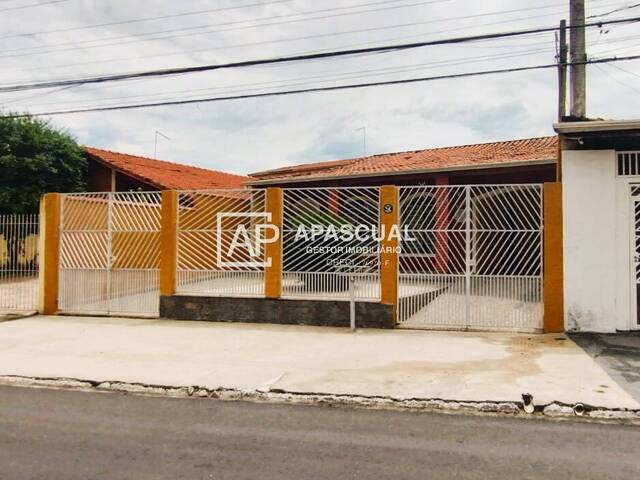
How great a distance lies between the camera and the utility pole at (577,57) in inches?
400

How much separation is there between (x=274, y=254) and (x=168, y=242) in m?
2.08

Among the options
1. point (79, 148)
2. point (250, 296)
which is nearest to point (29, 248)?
point (250, 296)

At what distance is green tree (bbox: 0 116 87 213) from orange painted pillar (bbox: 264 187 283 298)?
9.80 metres

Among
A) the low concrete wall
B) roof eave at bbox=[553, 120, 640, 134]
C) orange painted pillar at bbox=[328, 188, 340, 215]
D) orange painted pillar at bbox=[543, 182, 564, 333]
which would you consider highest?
roof eave at bbox=[553, 120, 640, 134]

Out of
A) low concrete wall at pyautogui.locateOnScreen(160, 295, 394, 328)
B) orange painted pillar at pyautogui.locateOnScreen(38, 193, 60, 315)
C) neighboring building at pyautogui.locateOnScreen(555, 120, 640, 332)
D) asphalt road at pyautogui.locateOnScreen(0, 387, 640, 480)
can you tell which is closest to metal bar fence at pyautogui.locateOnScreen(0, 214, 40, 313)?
orange painted pillar at pyautogui.locateOnScreen(38, 193, 60, 315)

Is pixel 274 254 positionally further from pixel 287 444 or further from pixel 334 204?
pixel 287 444

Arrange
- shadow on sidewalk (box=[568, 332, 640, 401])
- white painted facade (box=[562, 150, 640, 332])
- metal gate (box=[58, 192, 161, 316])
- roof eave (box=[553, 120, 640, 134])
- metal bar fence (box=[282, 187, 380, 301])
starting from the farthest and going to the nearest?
metal gate (box=[58, 192, 161, 316]) → metal bar fence (box=[282, 187, 380, 301]) → white painted facade (box=[562, 150, 640, 332]) → roof eave (box=[553, 120, 640, 134]) → shadow on sidewalk (box=[568, 332, 640, 401])

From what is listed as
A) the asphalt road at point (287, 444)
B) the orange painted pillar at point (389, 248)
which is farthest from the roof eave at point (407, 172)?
the asphalt road at point (287, 444)

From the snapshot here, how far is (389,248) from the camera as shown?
8219 millimetres

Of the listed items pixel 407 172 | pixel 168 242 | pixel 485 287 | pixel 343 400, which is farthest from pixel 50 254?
pixel 407 172

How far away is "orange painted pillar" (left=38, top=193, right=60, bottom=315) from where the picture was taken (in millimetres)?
9766

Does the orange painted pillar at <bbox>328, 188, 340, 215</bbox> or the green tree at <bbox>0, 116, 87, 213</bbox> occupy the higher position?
the green tree at <bbox>0, 116, 87, 213</bbox>

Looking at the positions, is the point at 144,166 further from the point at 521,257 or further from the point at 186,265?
the point at 521,257

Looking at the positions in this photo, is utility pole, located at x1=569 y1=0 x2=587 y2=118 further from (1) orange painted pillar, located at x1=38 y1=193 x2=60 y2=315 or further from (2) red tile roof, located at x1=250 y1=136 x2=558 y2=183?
(1) orange painted pillar, located at x1=38 y1=193 x2=60 y2=315
